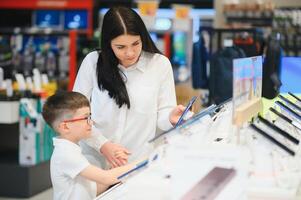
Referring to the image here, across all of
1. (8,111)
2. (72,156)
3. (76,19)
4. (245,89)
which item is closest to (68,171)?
(72,156)

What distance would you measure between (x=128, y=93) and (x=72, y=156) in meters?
0.54

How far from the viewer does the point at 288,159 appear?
6.58 ft

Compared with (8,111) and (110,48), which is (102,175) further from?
(8,111)

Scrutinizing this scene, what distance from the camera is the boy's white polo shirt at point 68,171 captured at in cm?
251

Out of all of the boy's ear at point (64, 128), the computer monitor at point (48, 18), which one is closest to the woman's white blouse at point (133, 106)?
the boy's ear at point (64, 128)

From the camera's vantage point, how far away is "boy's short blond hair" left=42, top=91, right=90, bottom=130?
2.65m

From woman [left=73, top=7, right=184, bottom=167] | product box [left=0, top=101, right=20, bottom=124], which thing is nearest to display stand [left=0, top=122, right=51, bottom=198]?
product box [left=0, top=101, right=20, bottom=124]

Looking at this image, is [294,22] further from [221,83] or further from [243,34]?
[221,83]

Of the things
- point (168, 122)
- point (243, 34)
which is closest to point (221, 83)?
point (243, 34)

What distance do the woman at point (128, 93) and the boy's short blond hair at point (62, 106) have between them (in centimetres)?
23

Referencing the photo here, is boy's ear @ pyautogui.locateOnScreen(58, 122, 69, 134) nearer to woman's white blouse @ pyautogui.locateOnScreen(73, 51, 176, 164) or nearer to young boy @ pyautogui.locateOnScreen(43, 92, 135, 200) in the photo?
young boy @ pyautogui.locateOnScreen(43, 92, 135, 200)

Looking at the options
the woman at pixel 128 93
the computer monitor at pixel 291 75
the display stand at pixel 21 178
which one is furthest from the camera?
the display stand at pixel 21 178

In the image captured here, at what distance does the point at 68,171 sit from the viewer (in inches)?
98.9

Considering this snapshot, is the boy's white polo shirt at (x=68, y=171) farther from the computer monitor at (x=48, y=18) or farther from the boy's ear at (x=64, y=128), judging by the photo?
the computer monitor at (x=48, y=18)
